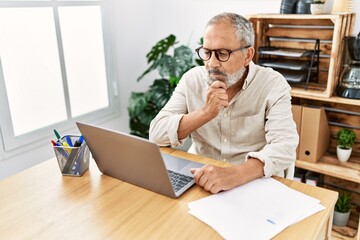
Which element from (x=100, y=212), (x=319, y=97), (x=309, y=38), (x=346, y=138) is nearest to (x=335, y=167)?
(x=346, y=138)

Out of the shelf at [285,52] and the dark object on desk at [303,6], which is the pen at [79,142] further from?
the dark object on desk at [303,6]

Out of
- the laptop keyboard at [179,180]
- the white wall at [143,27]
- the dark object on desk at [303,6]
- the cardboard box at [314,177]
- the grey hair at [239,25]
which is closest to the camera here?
the laptop keyboard at [179,180]

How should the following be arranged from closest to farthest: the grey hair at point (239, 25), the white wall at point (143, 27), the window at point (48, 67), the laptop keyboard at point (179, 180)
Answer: the laptop keyboard at point (179, 180), the grey hair at point (239, 25), the window at point (48, 67), the white wall at point (143, 27)

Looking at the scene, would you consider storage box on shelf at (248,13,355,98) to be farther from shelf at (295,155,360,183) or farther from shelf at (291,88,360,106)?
shelf at (295,155,360,183)

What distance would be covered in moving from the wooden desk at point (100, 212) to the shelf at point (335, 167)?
974 millimetres

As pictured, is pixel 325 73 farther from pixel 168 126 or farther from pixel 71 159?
pixel 71 159

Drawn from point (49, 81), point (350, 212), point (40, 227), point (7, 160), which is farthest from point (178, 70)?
point (40, 227)

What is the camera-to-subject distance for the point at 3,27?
198 centimetres

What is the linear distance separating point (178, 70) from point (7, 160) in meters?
1.27

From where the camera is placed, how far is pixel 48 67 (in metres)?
2.25

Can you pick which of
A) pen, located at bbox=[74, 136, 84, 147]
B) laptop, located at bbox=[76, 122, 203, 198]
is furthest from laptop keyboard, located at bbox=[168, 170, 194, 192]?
pen, located at bbox=[74, 136, 84, 147]

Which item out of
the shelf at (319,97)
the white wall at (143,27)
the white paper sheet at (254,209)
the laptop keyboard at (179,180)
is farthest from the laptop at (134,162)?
the white wall at (143,27)

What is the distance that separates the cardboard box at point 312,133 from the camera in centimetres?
193

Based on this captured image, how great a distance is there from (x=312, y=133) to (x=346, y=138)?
0.68 feet
